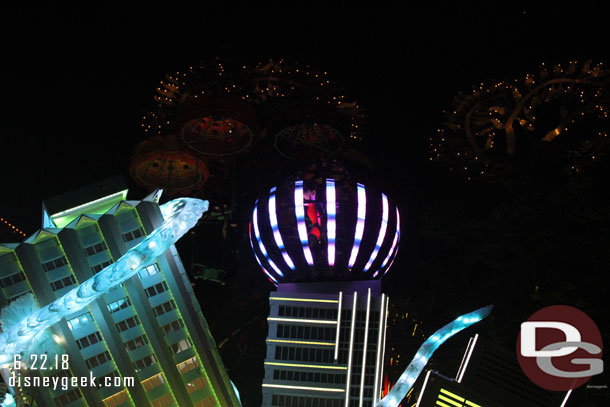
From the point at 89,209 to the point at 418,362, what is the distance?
21.7 feet

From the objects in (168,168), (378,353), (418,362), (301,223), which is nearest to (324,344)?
(378,353)

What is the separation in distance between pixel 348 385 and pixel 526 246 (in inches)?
224

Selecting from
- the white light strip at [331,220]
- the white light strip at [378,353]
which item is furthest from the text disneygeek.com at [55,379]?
the white light strip at [378,353]

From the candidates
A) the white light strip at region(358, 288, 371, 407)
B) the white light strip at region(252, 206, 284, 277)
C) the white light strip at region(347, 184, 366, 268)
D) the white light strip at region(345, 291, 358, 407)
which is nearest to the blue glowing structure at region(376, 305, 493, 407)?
the white light strip at region(358, 288, 371, 407)

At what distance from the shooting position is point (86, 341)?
Result: 11.2 m

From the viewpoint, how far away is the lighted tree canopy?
14.6 metres

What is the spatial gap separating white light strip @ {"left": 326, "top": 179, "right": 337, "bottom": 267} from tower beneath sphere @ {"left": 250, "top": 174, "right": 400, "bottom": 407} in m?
0.02

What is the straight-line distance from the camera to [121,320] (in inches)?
452

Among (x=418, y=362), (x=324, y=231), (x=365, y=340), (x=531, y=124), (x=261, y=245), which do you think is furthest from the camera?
(x=531, y=124)

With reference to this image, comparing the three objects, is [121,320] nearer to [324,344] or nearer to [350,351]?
[324,344]

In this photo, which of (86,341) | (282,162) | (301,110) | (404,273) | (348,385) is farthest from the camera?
(404,273)

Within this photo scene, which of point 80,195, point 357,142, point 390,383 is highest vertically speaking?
point 80,195

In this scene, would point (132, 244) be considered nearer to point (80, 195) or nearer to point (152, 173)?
point (80, 195)

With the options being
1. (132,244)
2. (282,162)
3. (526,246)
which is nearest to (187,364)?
(132,244)
